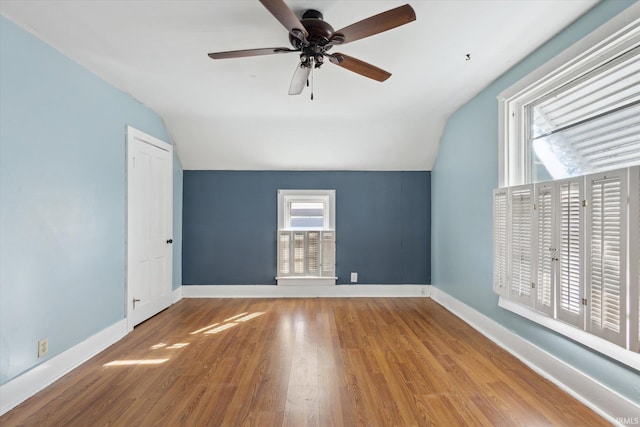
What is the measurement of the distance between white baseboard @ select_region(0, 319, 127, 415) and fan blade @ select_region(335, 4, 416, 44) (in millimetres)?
2990

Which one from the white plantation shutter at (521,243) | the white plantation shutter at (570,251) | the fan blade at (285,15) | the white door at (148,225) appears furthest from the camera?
the white door at (148,225)

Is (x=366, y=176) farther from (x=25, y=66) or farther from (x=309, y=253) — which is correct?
(x=25, y=66)

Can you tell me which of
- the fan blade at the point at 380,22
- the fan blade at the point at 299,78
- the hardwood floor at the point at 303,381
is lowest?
the hardwood floor at the point at 303,381

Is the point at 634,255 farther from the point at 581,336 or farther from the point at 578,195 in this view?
the point at 581,336

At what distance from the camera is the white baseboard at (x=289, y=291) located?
4445mm

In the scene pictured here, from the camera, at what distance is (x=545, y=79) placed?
2.26m

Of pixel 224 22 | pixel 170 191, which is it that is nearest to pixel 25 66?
pixel 224 22

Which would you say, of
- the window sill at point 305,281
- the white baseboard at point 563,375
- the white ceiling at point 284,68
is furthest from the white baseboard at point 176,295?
the white baseboard at point 563,375

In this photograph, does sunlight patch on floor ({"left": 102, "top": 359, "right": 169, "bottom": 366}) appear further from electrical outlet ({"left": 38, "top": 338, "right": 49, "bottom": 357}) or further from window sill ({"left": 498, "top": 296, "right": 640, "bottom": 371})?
window sill ({"left": 498, "top": 296, "right": 640, "bottom": 371})

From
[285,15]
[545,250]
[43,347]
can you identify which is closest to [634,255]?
[545,250]

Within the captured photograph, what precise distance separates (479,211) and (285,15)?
2638mm

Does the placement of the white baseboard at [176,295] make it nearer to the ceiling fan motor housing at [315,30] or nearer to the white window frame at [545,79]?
the ceiling fan motor housing at [315,30]

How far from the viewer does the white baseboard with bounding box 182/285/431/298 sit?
4445 millimetres

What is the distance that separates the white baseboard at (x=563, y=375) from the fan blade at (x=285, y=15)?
9.01 feet
